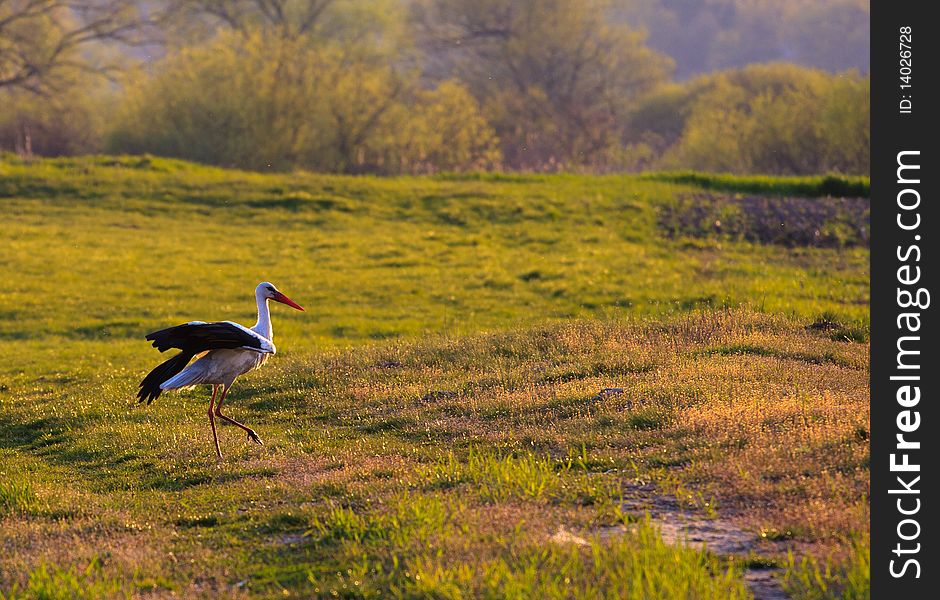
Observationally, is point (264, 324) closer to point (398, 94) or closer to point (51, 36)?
point (398, 94)

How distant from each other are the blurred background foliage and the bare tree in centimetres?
11

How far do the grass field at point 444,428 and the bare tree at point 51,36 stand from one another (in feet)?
90.7

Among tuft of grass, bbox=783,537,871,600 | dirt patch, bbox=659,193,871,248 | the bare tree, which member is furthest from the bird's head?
the bare tree

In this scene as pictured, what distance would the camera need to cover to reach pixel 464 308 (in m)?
22.9

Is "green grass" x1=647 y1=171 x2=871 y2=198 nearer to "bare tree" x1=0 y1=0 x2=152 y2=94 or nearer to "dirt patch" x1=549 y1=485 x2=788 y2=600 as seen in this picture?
"dirt patch" x1=549 y1=485 x2=788 y2=600

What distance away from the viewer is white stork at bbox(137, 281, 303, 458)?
1070 centimetres

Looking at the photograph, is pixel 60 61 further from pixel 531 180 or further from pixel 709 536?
pixel 709 536

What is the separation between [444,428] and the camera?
10898mm

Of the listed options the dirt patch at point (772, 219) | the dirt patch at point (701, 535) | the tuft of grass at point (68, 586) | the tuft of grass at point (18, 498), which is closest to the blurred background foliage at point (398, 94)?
the dirt patch at point (772, 219)

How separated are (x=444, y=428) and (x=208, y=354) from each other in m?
2.64

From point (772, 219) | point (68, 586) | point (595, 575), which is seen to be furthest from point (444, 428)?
point (772, 219)

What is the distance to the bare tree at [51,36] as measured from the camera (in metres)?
51.4

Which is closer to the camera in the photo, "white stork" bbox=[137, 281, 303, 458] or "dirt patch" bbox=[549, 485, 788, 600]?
"dirt patch" bbox=[549, 485, 788, 600]
